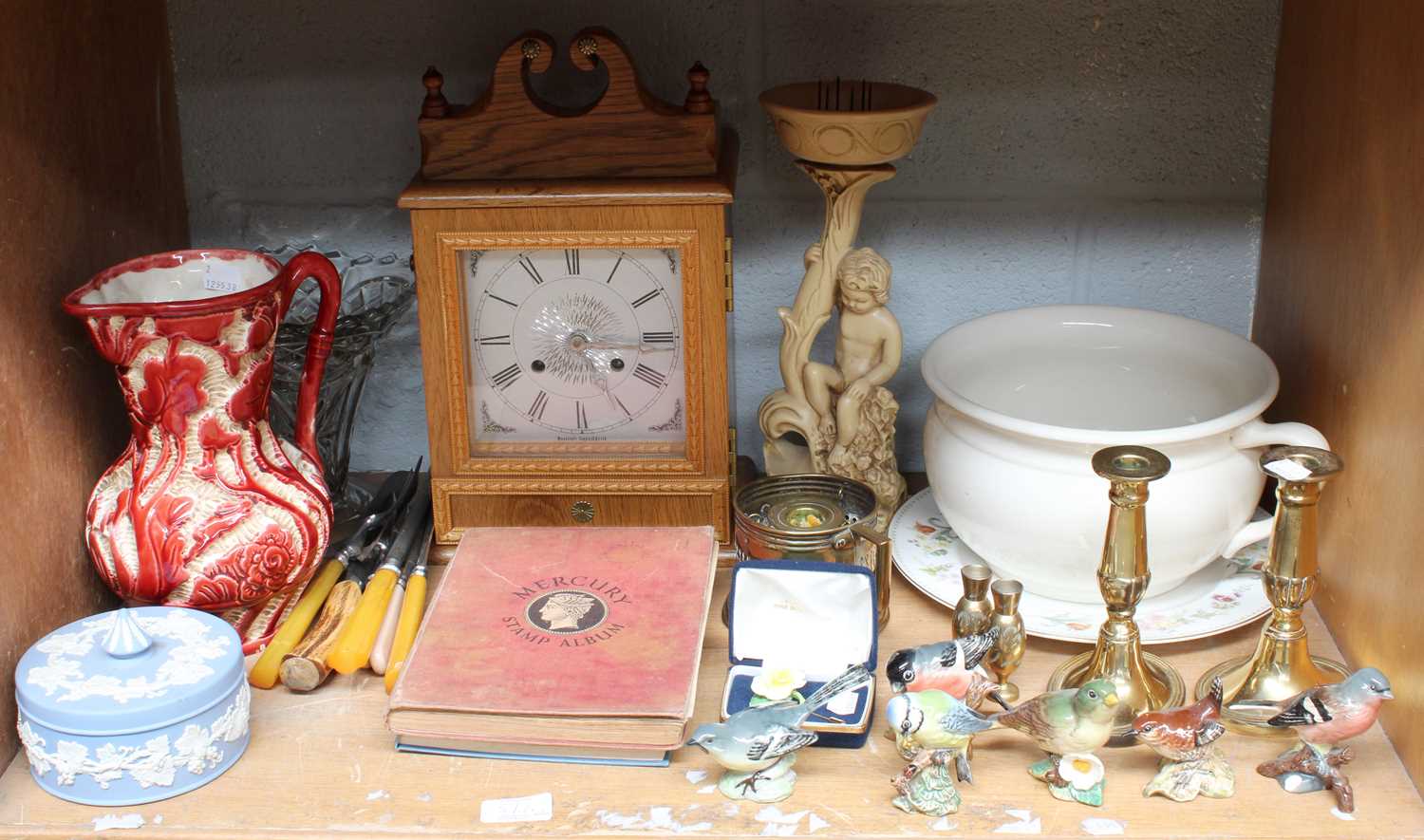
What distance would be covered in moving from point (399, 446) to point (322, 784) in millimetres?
475

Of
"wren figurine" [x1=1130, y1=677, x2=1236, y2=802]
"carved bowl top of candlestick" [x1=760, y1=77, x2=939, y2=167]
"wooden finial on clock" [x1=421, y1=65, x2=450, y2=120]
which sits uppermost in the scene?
"wooden finial on clock" [x1=421, y1=65, x2=450, y2=120]

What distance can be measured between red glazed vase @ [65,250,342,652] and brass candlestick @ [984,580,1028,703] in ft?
1.49

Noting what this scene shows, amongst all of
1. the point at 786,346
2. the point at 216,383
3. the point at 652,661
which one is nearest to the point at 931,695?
the point at 652,661

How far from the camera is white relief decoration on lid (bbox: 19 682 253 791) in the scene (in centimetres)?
81

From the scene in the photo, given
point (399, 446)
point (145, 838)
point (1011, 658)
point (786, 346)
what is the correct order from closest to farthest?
point (145, 838) < point (1011, 658) < point (786, 346) < point (399, 446)

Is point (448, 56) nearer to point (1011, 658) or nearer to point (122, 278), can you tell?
point (122, 278)

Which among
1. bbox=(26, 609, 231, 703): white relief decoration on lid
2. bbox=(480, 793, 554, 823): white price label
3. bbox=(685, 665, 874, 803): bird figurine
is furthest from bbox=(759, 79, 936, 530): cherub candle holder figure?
bbox=(26, 609, 231, 703): white relief decoration on lid

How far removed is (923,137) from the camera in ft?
3.78

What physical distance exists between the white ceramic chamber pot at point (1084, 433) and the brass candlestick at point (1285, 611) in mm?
66

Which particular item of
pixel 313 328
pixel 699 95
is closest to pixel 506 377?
pixel 313 328

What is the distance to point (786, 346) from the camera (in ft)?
3.58

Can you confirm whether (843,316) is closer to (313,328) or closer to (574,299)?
(574,299)

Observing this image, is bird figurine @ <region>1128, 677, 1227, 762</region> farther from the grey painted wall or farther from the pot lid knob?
the pot lid knob

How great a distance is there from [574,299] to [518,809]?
0.37m
